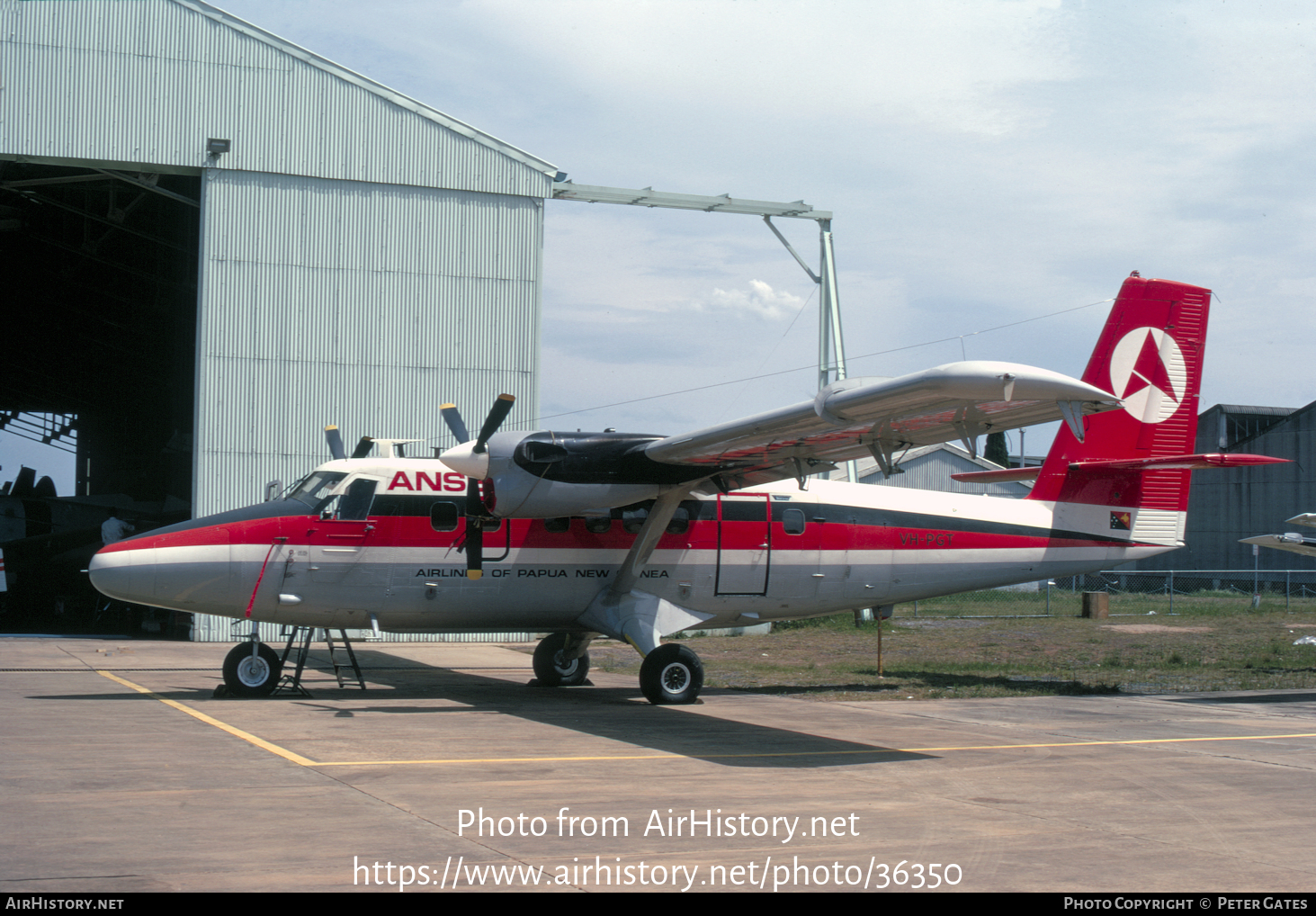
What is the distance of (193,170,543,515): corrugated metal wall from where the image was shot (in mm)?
23703

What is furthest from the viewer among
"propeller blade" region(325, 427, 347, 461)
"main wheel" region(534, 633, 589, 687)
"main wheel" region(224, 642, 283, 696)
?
"main wheel" region(534, 633, 589, 687)

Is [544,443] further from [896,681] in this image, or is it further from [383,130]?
[383,130]

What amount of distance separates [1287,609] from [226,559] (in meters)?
32.9

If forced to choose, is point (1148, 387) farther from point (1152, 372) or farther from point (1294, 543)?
point (1294, 543)

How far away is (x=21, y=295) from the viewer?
3953cm

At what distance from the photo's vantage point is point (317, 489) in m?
14.8

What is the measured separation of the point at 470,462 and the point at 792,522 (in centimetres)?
501

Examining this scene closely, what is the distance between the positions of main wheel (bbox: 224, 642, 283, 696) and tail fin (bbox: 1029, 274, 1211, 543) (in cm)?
1135

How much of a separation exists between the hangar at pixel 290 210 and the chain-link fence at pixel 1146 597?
40.9 ft

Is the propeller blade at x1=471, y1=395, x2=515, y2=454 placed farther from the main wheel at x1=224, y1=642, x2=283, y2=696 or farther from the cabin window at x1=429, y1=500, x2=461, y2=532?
the main wheel at x1=224, y1=642, x2=283, y2=696

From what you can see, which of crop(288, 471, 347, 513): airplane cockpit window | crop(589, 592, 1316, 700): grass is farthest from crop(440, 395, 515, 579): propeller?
crop(589, 592, 1316, 700): grass

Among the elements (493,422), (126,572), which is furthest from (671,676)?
(126,572)

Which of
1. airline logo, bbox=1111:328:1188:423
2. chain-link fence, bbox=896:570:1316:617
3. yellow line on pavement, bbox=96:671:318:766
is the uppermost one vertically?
airline logo, bbox=1111:328:1188:423
